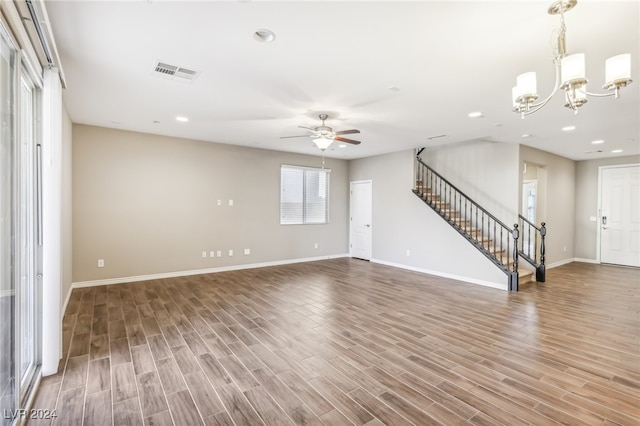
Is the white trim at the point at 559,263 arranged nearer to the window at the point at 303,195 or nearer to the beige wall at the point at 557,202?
the beige wall at the point at 557,202

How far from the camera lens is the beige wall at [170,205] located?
534 centimetres

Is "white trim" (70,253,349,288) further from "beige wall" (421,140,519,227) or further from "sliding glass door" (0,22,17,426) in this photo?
"beige wall" (421,140,519,227)

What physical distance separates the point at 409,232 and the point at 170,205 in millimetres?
5276

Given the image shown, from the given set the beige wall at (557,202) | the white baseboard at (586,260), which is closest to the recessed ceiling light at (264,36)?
the beige wall at (557,202)

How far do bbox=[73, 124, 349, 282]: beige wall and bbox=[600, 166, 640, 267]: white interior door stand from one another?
25.5 feet

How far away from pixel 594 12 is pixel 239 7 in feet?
8.03

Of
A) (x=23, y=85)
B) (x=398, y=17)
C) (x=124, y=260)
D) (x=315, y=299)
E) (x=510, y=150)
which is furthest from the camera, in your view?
(x=510, y=150)

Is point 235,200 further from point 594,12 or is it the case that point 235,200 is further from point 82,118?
point 594,12

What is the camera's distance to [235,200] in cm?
690

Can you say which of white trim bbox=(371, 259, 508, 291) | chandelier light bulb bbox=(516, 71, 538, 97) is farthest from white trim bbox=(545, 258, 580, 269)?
chandelier light bulb bbox=(516, 71, 538, 97)

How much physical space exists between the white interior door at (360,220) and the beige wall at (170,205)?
1.55m

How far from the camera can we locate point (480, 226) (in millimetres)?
6734

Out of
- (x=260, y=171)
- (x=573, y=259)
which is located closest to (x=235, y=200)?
(x=260, y=171)

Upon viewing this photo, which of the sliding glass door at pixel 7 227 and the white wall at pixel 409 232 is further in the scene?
the white wall at pixel 409 232
